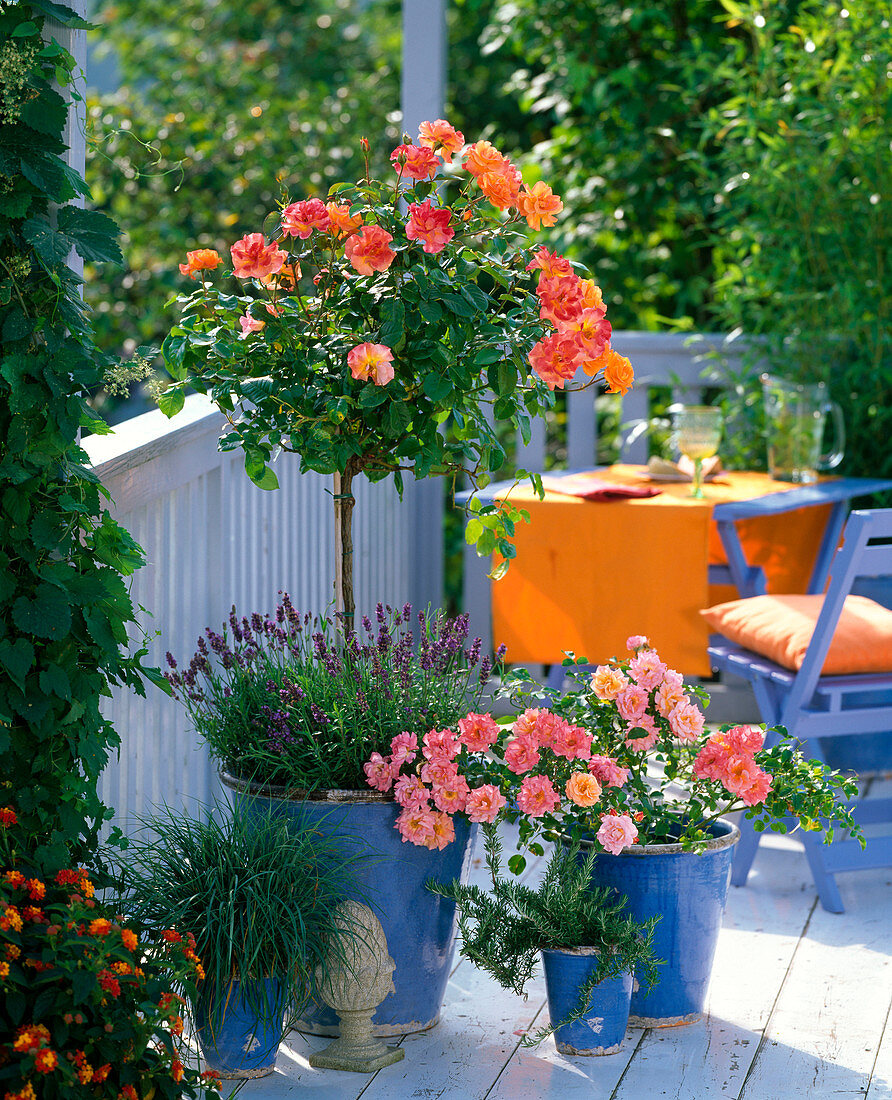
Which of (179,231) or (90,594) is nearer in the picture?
(90,594)

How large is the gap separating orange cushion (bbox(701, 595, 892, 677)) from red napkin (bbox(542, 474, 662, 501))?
36 cm

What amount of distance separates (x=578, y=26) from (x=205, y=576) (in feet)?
9.70

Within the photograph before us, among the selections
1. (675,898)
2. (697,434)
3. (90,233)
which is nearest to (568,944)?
(675,898)

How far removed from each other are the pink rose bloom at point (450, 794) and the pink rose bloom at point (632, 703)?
284 millimetres

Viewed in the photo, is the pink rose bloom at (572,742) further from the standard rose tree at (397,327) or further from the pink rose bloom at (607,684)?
the standard rose tree at (397,327)

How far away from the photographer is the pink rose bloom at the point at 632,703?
83.1 inches

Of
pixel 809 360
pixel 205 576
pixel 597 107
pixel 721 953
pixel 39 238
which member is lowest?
pixel 721 953

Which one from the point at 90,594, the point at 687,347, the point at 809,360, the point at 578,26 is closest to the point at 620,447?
the point at 687,347

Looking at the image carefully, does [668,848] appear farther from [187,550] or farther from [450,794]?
[187,550]

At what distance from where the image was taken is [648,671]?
213cm

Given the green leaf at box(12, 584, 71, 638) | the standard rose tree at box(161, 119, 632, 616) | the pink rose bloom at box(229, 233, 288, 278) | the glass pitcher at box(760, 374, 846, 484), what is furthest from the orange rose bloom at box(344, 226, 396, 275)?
the glass pitcher at box(760, 374, 846, 484)

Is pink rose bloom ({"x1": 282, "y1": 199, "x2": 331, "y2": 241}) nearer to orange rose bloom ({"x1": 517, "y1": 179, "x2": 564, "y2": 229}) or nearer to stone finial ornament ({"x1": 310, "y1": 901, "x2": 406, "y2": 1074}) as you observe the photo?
orange rose bloom ({"x1": 517, "y1": 179, "x2": 564, "y2": 229})

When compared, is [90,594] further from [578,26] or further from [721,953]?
[578,26]

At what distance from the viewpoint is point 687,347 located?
3963 millimetres
